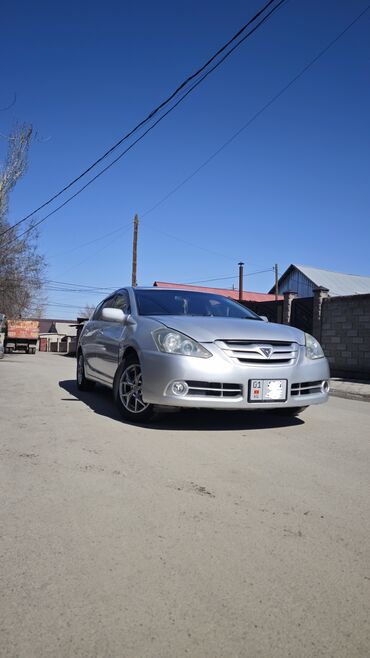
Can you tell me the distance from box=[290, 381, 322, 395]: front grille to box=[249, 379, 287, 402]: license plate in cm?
14

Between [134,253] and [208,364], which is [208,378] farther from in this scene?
[134,253]

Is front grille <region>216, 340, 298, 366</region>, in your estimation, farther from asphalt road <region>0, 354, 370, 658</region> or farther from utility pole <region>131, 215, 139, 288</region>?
utility pole <region>131, 215, 139, 288</region>

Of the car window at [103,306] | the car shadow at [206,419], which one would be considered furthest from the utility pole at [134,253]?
the car shadow at [206,419]

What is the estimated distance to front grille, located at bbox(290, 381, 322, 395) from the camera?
173 inches

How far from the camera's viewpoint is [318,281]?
153 feet

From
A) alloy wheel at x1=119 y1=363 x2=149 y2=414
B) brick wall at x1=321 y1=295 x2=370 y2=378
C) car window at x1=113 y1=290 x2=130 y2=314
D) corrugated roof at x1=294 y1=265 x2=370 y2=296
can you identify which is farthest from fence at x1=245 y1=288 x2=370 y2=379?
corrugated roof at x1=294 y1=265 x2=370 y2=296

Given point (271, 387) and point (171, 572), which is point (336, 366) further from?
point (171, 572)

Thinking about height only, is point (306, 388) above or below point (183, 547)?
above

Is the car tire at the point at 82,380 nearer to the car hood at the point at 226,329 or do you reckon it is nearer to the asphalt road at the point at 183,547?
the car hood at the point at 226,329

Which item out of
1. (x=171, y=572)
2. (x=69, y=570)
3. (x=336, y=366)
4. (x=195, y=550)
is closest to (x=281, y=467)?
(x=195, y=550)

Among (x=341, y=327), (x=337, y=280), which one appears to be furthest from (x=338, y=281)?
(x=341, y=327)

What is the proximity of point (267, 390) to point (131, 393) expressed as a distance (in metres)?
1.32

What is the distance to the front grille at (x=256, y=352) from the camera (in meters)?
4.19

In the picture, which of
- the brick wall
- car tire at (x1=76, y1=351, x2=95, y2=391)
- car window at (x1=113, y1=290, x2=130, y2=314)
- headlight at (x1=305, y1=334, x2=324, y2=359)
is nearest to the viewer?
headlight at (x1=305, y1=334, x2=324, y2=359)
